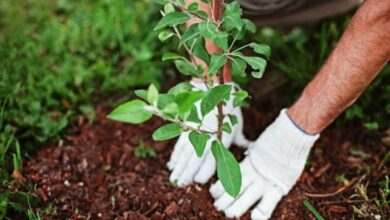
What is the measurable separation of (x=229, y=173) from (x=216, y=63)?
27cm

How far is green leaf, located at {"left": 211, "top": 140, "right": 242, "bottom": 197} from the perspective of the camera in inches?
50.1

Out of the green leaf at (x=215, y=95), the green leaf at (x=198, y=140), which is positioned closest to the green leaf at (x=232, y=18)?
the green leaf at (x=215, y=95)

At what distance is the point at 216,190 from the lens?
5.33ft

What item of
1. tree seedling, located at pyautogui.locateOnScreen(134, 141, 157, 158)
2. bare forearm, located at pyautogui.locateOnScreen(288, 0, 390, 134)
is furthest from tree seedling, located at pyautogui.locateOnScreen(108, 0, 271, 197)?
tree seedling, located at pyautogui.locateOnScreen(134, 141, 157, 158)

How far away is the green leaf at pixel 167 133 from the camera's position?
4.08 feet

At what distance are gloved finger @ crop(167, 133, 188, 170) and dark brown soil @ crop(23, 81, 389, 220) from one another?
0.12 ft

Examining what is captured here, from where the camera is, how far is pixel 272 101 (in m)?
2.03

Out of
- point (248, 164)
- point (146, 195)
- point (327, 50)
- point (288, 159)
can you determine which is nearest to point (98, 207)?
point (146, 195)

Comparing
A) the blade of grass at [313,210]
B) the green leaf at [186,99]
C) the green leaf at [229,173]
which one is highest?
the green leaf at [186,99]

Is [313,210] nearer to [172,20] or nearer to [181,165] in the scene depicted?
[181,165]

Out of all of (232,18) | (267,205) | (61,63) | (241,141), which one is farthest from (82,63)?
(232,18)

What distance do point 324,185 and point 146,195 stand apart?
574 mm

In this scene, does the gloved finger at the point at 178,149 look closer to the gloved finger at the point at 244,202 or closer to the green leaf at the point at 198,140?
the gloved finger at the point at 244,202

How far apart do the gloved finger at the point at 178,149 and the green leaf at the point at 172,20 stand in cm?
58
